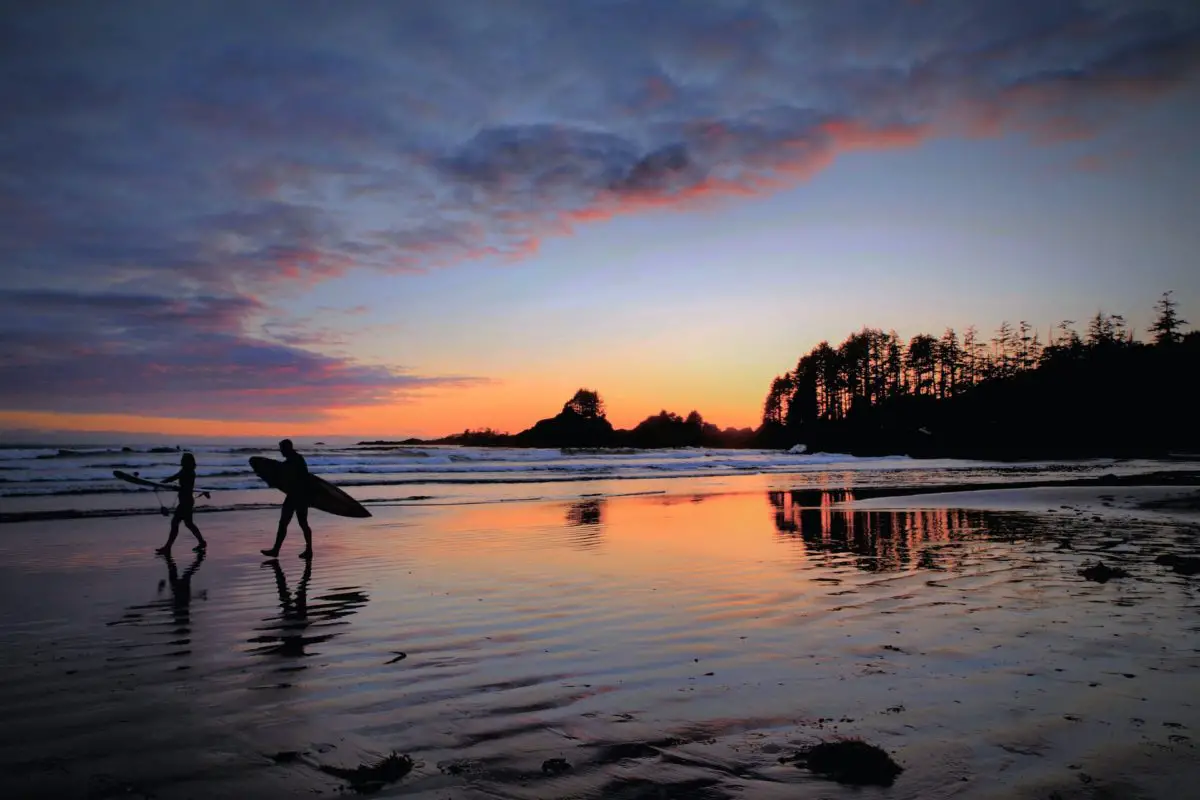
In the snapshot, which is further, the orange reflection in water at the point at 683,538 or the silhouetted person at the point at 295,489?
the silhouetted person at the point at 295,489

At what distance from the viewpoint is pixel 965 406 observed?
99688mm

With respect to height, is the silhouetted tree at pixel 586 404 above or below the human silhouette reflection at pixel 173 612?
above

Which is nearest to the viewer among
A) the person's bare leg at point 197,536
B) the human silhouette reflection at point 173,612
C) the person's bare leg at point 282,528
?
the human silhouette reflection at point 173,612

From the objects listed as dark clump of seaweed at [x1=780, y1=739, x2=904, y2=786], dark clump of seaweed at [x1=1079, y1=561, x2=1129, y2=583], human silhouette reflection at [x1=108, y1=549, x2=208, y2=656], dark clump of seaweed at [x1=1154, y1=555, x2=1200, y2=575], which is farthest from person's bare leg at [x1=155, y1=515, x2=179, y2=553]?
dark clump of seaweed at [x1=1154, y1=555, x2=1200, y2=575]

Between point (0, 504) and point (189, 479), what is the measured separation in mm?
15763

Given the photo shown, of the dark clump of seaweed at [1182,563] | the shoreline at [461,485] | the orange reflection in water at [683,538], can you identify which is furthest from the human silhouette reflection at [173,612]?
the shoreline at [461,485]

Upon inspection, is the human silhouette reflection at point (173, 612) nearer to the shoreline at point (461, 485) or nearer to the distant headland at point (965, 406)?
the shoreline at point (461, 485)

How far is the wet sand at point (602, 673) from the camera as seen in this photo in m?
4.05

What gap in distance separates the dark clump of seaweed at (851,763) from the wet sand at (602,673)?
0.34ft

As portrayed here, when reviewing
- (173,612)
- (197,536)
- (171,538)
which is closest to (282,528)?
(171,538)

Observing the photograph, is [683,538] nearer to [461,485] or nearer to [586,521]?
[586,521]

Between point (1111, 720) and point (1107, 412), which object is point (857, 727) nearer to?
point (1111, 720)

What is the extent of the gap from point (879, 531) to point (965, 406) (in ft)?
313

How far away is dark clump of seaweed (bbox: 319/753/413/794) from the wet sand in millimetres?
46
